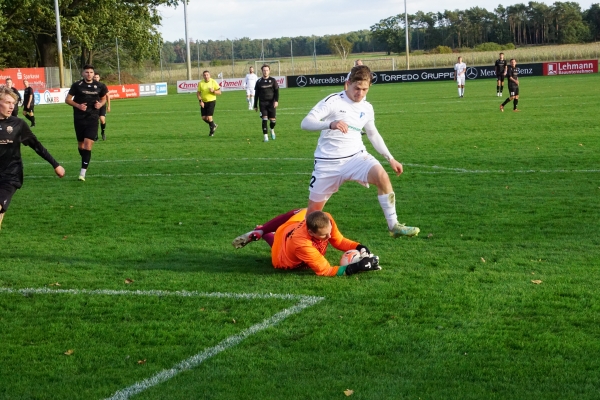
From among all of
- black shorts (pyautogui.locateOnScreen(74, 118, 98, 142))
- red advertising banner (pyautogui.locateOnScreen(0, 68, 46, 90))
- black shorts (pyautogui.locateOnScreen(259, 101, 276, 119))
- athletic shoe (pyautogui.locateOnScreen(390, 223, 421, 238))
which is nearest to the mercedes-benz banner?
red advertising banner (pyautogui.locateOnScreen(0, 68, 46, 90))

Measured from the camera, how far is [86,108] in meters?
14.9

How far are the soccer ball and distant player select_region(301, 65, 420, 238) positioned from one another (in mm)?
707

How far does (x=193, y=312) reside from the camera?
644 cm

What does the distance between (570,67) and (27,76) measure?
130 ft

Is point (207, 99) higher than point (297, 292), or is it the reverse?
point (207, 99)

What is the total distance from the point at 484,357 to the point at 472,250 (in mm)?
3197

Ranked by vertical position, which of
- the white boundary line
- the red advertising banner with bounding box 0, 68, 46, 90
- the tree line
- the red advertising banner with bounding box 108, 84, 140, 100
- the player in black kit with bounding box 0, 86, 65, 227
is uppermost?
the tree line

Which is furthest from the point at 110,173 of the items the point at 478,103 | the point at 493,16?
the point at 493,16

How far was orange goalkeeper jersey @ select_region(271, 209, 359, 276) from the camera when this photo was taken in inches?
290

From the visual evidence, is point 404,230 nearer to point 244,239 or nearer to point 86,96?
point 244,239

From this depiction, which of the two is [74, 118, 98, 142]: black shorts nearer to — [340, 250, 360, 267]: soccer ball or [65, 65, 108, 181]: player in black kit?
[65, 65, 108, 181]: player in black kit

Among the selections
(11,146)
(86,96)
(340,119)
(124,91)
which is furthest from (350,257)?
(124,91)

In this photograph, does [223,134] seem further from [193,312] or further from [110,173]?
[193,312]

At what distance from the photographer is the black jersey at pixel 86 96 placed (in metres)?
15.1
